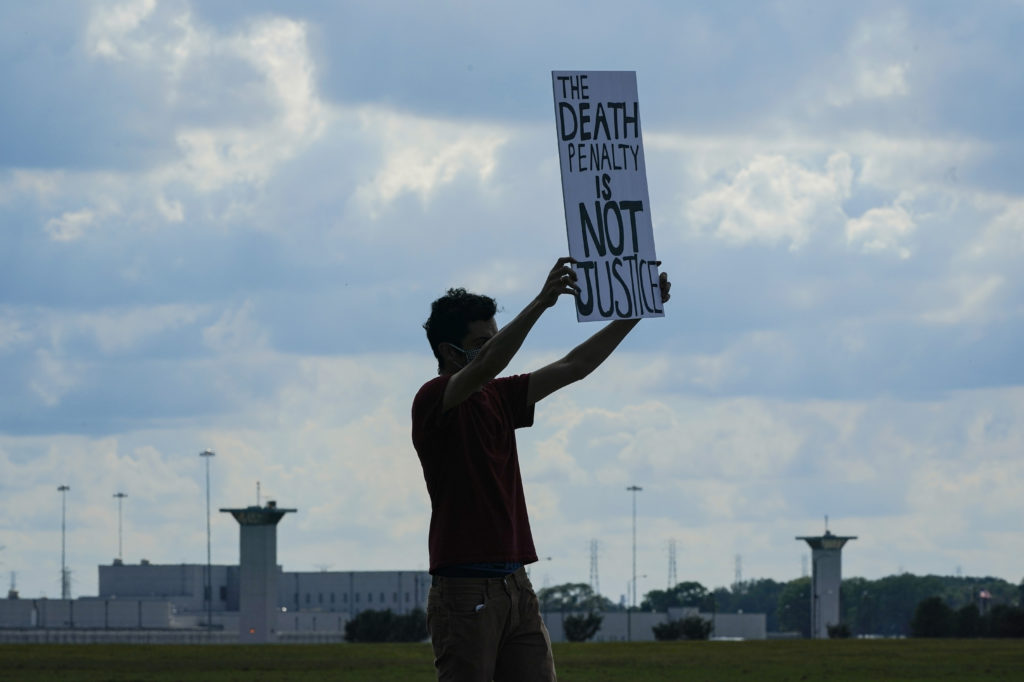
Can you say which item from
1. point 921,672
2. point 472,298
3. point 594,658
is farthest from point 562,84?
A: point 594,658

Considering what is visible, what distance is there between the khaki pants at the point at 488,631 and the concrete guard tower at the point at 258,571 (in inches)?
4148

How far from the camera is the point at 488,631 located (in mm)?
8312

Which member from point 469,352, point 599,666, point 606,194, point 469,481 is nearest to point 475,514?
point 469,481

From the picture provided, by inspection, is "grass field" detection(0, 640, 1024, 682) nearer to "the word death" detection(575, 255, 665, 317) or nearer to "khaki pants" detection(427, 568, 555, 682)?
"the word death" detection(575, 255, 665, 317)

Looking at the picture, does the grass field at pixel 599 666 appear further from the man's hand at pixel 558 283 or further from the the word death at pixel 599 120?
the man's hand at pixel 558 283

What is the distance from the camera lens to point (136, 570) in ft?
596

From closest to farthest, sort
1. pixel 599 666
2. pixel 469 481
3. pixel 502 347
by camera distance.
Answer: pixel 502 347
pixel 469 481
pixel 599 666

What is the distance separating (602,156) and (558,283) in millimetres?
1360

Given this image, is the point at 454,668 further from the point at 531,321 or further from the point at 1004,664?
the point at 1004,664

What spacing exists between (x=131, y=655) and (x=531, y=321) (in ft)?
180

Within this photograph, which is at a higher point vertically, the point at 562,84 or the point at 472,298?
the point at 562,84

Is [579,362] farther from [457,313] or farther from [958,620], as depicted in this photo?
[958,620]

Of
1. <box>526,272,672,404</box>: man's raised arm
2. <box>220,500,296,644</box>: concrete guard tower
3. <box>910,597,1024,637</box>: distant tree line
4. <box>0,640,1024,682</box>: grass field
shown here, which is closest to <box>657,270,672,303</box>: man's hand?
<box>526,272,672,404</box>: man's raised arm

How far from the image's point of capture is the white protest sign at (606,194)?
9.08 m
